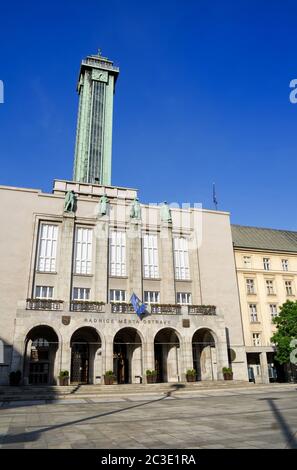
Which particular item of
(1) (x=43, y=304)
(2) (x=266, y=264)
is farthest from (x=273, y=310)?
(1) (x=43, y=304)

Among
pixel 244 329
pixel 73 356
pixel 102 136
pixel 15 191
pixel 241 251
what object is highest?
pixel 102 136

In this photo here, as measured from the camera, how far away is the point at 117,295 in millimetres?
38000

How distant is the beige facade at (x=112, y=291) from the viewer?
1272 inches

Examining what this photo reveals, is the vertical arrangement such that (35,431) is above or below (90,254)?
below

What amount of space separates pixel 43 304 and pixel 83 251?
8463mm

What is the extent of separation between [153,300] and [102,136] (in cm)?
5325

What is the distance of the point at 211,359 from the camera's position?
122 ft

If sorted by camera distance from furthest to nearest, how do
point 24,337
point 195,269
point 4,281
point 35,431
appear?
point 195,269
point 4,281
point 24,337
point 35,431

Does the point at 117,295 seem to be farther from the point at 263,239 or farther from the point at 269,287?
the point at 263,239

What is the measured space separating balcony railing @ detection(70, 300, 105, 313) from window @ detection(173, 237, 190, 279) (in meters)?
11.0

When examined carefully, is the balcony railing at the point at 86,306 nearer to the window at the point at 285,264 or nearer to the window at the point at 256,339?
the window at the point at 256,339

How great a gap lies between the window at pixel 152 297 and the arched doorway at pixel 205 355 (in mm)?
5650

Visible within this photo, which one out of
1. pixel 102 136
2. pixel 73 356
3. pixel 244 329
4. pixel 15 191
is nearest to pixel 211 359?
pixel 244 329
